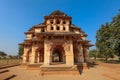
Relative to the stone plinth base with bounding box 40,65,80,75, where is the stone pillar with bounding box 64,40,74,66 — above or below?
above

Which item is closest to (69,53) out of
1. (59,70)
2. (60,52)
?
(59,70)

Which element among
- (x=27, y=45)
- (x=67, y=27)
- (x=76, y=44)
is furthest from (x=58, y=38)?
(x=27, y=45)

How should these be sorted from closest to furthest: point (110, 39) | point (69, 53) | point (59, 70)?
1. point (59, 70)
2. point (69, 53)
3. point (110, 39)

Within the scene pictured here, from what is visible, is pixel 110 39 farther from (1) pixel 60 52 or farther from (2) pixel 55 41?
(2) pixel 55 41

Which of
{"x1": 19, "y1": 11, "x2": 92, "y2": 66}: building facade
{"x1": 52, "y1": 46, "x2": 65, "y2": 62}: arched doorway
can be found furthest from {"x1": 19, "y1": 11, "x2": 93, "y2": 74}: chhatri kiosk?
{"x1": 52, "y1": 46, "x2": 65, "y2": 62}: arched doorway

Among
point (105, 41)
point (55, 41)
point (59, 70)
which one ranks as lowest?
point (59, 70)

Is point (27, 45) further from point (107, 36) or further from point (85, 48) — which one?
point (107, 36)

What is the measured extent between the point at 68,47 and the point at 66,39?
104 centimetres

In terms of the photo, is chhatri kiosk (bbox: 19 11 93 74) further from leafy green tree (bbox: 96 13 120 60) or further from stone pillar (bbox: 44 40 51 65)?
leafy green tree (bbox: 96 13 120 60)

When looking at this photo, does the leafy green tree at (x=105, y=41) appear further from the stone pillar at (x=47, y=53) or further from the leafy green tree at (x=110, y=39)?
the stone pillar at (x=47, y=53)

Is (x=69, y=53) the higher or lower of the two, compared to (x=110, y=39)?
lower

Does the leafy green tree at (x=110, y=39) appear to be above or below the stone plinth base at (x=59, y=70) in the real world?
above

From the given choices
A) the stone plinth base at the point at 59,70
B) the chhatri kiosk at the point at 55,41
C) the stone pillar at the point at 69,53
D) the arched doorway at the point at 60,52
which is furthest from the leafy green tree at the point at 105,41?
the stone plinth base at the point at 59,70

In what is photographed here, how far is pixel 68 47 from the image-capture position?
1284 cm
